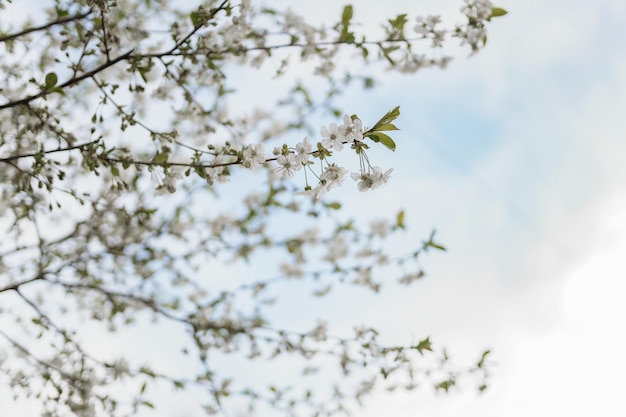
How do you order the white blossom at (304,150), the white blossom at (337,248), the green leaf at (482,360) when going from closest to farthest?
the white blossom at (304,150)
the green leaf at (482,360)
the white blossom at (337,248)

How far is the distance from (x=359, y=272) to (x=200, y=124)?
1390 mm

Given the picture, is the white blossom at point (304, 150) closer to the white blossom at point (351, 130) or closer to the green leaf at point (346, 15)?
the white blossom at point (351, 130)

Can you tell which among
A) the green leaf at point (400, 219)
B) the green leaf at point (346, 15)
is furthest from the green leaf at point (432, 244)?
the green leaf at point (346, 15)

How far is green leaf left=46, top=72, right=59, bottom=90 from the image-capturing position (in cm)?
175

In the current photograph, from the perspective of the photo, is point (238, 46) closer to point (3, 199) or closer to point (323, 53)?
point (323, 53)

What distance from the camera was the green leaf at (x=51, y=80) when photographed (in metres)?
1.75

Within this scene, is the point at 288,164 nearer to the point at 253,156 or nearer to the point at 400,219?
the point at 253,156

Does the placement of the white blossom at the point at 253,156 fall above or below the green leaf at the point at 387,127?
above

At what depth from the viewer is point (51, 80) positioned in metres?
1.78

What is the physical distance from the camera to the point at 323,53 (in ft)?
9.58

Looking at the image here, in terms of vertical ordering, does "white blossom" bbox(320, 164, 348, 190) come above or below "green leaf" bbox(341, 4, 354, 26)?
below

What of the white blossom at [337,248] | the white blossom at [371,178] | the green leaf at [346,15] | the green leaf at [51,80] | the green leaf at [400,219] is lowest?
the white blossom at [371,178]

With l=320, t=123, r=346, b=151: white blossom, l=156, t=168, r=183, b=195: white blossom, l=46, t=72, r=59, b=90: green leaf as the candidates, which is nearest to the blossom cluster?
l=320, t=123, r=346, b=151: white blossom

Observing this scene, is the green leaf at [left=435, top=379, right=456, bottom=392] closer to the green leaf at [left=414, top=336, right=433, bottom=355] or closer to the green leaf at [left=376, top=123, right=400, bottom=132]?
the green leaf at [left=414, top=336, right=433, bottom=355]
